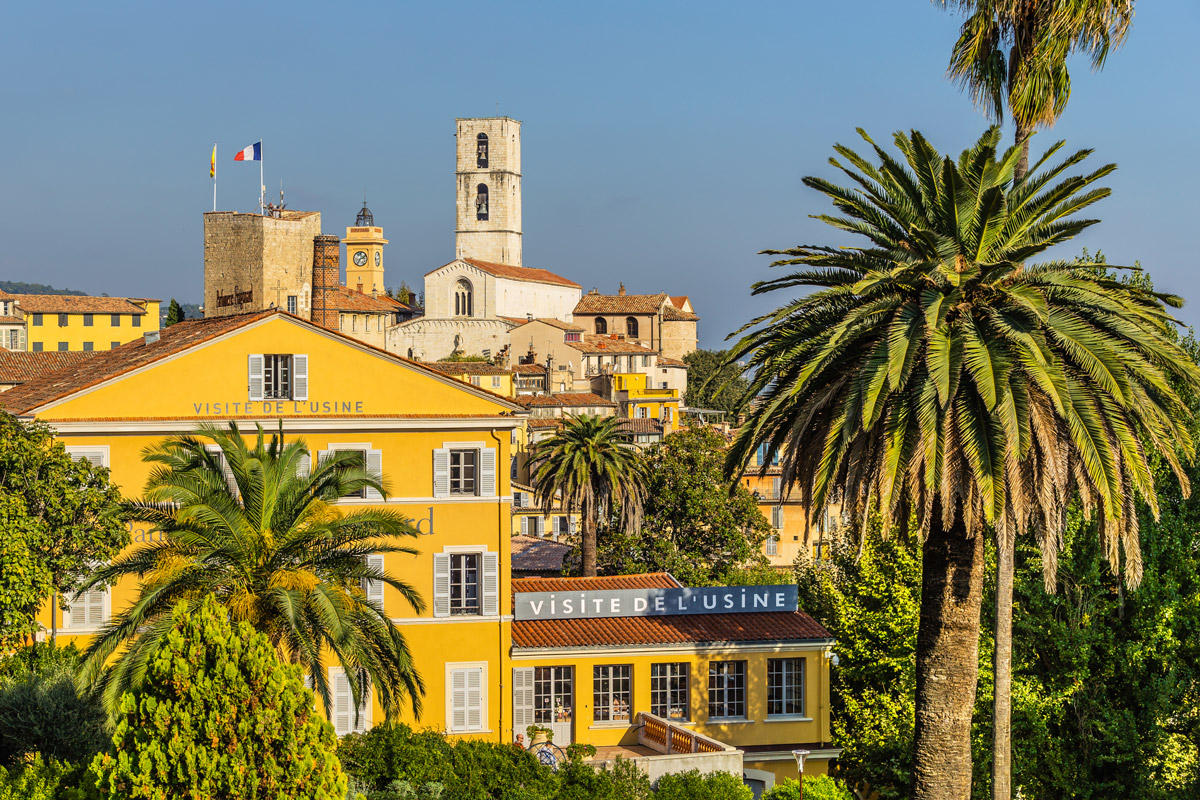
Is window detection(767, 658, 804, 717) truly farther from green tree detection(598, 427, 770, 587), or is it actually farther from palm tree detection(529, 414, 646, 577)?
green tree detection(598, 427, 770, 587)

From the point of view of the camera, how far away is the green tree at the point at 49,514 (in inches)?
1166

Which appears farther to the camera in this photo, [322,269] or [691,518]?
[691,518]

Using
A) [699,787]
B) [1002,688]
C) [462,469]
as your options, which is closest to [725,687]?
[699,787]

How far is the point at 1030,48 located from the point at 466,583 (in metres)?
20.5

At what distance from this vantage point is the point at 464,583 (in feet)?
126

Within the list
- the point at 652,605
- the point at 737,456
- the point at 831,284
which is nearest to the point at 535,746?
the point at 652,605

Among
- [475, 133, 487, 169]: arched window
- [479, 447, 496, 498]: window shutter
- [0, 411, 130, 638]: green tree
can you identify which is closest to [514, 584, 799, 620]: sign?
[479, 447, 496, 498]: window shutter

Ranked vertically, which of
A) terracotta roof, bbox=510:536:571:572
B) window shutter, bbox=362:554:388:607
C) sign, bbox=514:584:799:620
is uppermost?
window shutter, bbox=362:554:388:607

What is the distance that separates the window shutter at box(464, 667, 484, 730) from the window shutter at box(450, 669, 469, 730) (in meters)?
0.10

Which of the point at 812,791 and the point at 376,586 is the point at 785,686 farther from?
the point at 376,586

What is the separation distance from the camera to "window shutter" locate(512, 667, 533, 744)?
124 feet

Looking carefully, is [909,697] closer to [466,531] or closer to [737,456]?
[466,531]

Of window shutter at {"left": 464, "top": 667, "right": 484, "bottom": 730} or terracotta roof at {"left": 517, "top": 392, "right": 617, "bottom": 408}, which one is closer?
window shutter at {"left": 464, "top": 667, "right": 484, "bottom": 730}

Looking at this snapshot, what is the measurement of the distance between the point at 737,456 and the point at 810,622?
17006mm
